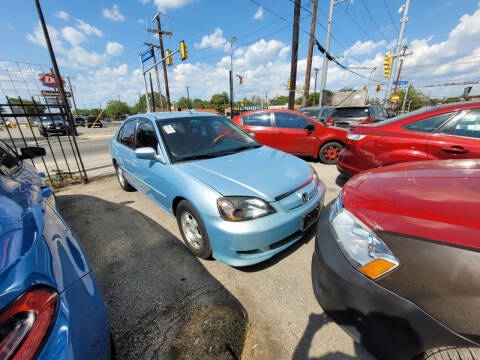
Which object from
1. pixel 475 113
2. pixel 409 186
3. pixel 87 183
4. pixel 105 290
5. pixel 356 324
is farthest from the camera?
pixel 87 183

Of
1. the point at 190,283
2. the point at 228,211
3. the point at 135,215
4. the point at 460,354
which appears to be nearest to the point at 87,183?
the point at 135,215

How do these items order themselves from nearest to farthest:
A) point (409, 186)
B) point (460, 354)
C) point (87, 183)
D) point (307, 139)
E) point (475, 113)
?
point (460, 354), point (409, 186), point (475, 113), point (87, 183), point (307, 139)

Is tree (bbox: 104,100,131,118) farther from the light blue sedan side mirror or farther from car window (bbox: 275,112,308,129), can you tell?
the light blue sedan side mirror

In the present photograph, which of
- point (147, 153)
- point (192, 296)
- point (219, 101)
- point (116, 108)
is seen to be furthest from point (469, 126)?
point (116, 108)

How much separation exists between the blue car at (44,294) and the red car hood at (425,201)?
1.43 metres

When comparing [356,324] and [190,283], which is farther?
[190,283]

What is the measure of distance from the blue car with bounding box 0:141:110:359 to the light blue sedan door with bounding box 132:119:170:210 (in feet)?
4.40

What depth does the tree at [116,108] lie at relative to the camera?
68.8 meters

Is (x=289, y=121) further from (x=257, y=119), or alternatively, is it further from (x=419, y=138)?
(x=419, y=138)

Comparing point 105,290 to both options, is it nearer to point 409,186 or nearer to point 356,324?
point 356,324

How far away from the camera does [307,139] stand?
218 inches

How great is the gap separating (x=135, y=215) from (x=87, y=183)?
8.37 ft

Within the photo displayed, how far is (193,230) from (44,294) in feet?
4.96

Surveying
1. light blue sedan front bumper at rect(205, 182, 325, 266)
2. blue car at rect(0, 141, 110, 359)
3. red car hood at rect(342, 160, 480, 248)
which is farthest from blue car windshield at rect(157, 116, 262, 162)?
red car hood at rect(342, 160, 480, 248)
